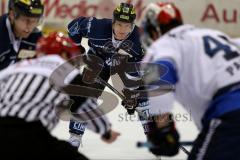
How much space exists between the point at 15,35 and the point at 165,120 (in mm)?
1281

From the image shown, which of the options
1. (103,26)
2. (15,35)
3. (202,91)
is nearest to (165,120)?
(202,91)

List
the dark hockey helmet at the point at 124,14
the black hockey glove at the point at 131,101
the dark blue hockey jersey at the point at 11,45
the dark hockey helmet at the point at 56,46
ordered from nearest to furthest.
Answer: the dark hockey helmet at the point at 56,46
the dark blue hockey jersey at the point at 11,45
the dark hockey helmet at the point at 124,14
the black hockey glove at the point at 131,101

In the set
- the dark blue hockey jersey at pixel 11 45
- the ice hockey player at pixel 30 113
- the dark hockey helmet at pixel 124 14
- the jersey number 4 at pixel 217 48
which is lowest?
the dark hockey helmet at pixel 124 14

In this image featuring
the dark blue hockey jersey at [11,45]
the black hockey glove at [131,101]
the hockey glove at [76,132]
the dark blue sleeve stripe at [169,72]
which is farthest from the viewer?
the black hockey glove at [131,101]

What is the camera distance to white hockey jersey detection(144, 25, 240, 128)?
198 centimetres

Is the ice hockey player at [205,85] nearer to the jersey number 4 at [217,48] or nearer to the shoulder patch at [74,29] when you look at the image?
the jersey number 4 at [217,48]

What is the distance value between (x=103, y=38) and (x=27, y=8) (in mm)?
1105

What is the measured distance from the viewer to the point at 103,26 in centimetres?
392

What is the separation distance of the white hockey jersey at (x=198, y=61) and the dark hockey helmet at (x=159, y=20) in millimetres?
93

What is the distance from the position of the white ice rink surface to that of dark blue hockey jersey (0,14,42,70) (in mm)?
970

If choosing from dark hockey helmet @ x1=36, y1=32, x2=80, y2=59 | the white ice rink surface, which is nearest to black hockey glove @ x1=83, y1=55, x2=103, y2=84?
the white ice rink surface

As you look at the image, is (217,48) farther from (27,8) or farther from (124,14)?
(124,14)

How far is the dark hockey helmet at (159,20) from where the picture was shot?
2152mm

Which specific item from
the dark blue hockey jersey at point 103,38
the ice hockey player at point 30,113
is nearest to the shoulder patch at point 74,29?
the dark blue hockey jersey at point 103,38
